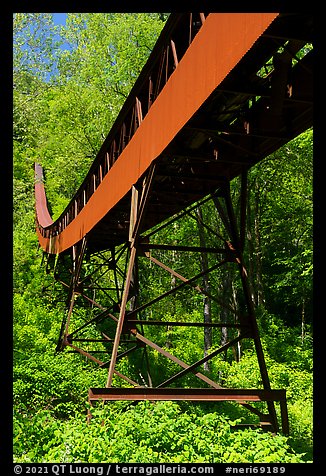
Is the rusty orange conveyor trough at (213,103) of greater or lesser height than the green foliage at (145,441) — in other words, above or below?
above

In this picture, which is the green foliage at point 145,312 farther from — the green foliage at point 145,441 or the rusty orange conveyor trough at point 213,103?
the rusty orange conveyor trough at point 213,103

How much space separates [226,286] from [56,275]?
7.31m

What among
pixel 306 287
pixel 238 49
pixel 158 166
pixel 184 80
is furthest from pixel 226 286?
pixel 238 49

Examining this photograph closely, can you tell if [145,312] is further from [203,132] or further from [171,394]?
[203,132]

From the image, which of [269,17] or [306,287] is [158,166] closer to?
[269,17]

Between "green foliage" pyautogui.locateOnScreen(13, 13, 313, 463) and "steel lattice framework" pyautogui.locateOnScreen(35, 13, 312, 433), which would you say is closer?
"steel lattice framework" pyautogui.locateOnScreen(35, 13, 312, 433)

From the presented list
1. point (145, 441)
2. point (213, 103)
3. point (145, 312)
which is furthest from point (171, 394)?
point (145, 312)

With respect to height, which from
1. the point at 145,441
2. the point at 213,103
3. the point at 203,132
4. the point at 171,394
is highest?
the point at 213,103

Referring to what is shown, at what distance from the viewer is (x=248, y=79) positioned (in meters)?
5.62

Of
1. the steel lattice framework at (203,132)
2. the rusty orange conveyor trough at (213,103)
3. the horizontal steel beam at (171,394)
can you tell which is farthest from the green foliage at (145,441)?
the rusty orange conveyor trough at (213,103)

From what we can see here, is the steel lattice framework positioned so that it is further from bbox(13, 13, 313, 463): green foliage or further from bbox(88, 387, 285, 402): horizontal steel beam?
bbox(13, 13, 313, 463): green foliage

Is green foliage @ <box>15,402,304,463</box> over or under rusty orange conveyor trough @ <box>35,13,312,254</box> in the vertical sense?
under

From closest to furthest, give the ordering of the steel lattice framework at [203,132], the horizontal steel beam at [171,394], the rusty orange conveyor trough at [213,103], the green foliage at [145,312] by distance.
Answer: the rusty orange conveyor trough at [213,103]
the steel lattice framework at [203,132]
the green foliage at [145,312]
the horizontal steel beam at [171,394]

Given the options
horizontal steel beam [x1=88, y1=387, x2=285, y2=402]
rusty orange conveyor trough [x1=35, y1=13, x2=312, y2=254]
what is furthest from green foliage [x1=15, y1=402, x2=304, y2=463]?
rusty orange conveyor trough [x1=35, y1=13, x2=312, y2=254]
